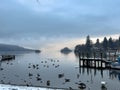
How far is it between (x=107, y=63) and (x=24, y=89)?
6960cm

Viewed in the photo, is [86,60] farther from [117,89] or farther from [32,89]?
[32,89]

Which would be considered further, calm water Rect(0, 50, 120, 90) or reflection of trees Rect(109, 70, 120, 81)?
reflection of trees Rect(109, 70, 120, 81)

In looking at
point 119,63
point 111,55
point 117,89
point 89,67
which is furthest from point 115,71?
point 117,89

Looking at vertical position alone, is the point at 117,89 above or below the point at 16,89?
below

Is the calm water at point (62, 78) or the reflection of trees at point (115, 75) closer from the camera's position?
the calm water at point (62, 78)

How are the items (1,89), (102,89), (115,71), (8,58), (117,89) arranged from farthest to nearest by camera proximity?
(8,58), (115,71), (117,89), (102,89), (1,89)

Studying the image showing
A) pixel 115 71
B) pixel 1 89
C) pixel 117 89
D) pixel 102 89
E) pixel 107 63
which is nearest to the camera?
pixel 1 89

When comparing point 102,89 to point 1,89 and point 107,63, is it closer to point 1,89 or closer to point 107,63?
point 1,89

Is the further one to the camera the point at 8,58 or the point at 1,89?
the point at 8,58

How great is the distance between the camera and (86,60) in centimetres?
8644

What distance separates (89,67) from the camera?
8319 centimetres

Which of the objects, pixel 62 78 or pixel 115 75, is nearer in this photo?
pixel 62 78

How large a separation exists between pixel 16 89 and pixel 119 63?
213ft

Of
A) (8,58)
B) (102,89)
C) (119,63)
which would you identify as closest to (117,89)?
(102,89)
